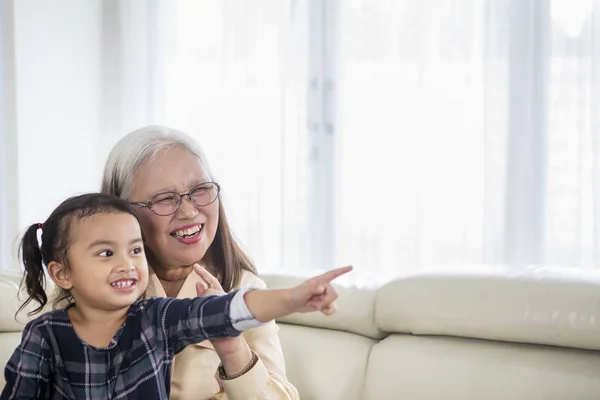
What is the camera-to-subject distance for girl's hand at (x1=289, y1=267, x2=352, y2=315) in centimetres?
126

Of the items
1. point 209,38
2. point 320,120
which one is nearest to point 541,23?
point 320,120

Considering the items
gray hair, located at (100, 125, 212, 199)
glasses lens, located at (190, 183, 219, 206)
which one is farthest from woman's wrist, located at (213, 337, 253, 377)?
gray hair, located at (100, 125, 212, 199)

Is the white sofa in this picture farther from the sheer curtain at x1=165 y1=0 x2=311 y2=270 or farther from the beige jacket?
the sheer curtain at x1=165 y1=0 x2=311 y2=270

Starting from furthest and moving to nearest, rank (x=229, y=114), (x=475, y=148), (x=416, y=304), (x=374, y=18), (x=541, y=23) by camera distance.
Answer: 1. (x=229, y=114)
2. (x=374, y=18)
3. (x=475, y=148)
4. (x=541, y=23)
5. (x=416, y=304)

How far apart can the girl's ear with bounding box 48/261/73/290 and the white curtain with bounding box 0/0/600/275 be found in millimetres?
1906

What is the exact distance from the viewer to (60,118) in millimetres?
4035

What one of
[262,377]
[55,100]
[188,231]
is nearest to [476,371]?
[262,377]

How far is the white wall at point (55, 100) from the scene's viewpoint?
3861 millimetres

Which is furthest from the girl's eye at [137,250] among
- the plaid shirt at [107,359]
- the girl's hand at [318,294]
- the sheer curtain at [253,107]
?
the sheer curtain at [253,107]

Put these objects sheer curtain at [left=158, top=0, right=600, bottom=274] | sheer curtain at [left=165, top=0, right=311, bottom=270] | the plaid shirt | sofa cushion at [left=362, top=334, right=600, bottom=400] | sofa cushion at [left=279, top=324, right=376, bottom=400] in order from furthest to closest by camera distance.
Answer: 1. sheer curtain at [left=165, top=0, right=311, bottom=270]
2. sheer curtain at [left=158, top=0, right=600, bottom=274]
3. sofa cushion at [left=279, top=324, right=376, bottom=400]
4. sofa cushion at [left=362, top=334, right=600, bottom=400]
5. the plaid shirt

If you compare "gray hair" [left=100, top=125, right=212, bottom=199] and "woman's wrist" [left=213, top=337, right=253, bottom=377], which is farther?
"gray hair" [left=100, top=125, right=212, bottom=199]

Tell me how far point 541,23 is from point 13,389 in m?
2.25

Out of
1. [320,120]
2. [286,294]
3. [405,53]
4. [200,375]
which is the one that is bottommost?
[200,375]

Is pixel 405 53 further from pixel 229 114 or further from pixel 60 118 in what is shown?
pixel 60 118
